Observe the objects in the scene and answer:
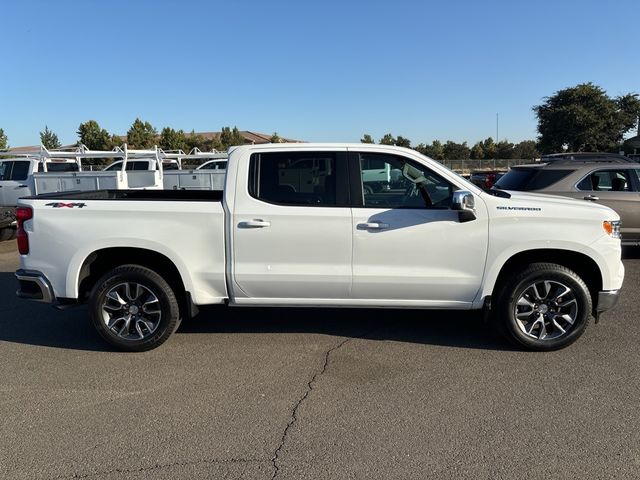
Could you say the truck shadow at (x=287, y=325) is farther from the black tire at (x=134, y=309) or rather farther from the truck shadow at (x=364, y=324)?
the black tire at (x=134, y=309)

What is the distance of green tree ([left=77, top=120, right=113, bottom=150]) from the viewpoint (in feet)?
174

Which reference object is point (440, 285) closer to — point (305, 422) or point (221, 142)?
point (305, 422)

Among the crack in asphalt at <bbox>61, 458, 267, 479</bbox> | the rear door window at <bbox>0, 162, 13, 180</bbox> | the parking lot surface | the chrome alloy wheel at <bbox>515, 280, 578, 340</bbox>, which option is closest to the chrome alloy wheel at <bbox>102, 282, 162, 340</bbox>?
the parking lot surface

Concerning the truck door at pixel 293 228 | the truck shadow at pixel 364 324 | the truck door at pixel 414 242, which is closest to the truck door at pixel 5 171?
the truck shadow at pixel 364 324

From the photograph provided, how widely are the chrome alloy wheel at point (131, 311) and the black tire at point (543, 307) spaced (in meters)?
3.12

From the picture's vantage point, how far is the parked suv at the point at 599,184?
8.26m

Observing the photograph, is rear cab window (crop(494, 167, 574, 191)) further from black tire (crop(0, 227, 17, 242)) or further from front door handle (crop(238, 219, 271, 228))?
black tire (crop(0, 227, 17, 242))

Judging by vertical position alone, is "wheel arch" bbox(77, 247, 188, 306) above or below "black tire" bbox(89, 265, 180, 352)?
above

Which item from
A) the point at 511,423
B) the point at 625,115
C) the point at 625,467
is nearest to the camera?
the point at 625,467

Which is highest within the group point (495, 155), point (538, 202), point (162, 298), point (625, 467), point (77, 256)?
point (495, 155)

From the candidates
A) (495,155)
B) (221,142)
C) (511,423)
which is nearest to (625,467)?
(511,423)

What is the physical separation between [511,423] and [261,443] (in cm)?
165

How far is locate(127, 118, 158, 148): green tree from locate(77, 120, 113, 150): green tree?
7.15ft

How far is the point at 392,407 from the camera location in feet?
12.0
